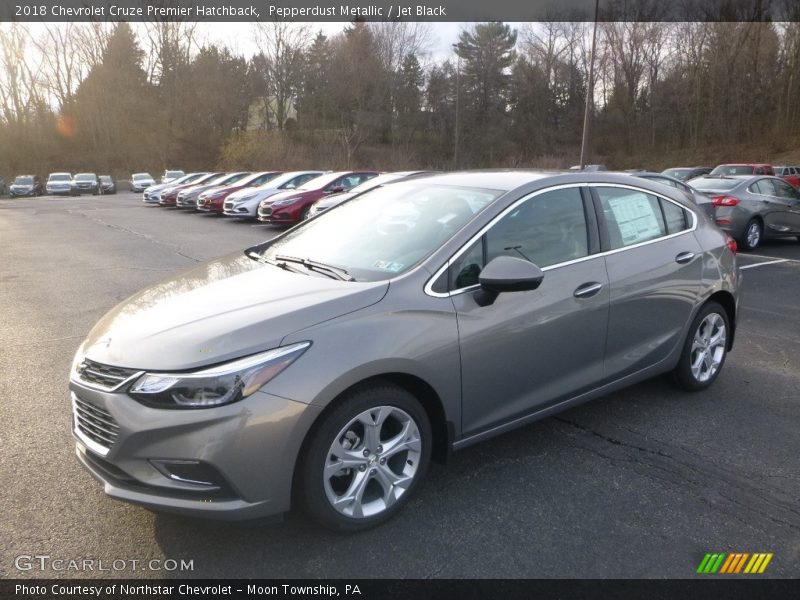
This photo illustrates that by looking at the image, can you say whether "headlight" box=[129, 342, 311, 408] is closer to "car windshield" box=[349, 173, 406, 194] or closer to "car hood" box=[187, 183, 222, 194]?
"car windshield" box=[349, 173, 406, 194]

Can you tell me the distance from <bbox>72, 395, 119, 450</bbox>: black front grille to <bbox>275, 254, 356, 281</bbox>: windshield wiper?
4.15ft

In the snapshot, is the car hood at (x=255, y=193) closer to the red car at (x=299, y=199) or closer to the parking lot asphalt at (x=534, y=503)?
the red car at (x=299, y=199)

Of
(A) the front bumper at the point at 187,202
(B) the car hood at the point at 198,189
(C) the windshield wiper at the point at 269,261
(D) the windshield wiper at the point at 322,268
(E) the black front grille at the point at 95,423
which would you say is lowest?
(A) the front bumper at the point at 187,202

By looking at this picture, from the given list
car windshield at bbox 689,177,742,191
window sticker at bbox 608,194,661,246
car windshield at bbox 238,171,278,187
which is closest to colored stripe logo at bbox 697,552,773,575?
window sticker at bbox 608,194,661,246

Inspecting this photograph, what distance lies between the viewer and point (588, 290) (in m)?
3.64

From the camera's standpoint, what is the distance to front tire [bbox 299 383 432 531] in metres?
2.70

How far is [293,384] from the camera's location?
259 cm

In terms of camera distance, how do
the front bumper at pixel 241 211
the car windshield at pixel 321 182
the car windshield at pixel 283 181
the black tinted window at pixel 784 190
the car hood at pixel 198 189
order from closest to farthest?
1. the black tinted window at pixel 784 190
2. the car windshield at pixel 321 182
3. the front bumper at pixel 241 211
4. the car windshield at pixel 283 181
5. the car hood at pixel 198 189

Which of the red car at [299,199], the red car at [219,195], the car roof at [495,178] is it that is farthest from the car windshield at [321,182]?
the car roof at [495,178]

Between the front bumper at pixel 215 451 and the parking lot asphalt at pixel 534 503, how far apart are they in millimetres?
183

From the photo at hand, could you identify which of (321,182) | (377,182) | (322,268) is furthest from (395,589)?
(321,182)

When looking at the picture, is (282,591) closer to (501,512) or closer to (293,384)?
(293,384)

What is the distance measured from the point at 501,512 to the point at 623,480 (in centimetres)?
77

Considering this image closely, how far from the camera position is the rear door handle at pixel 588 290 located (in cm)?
360
